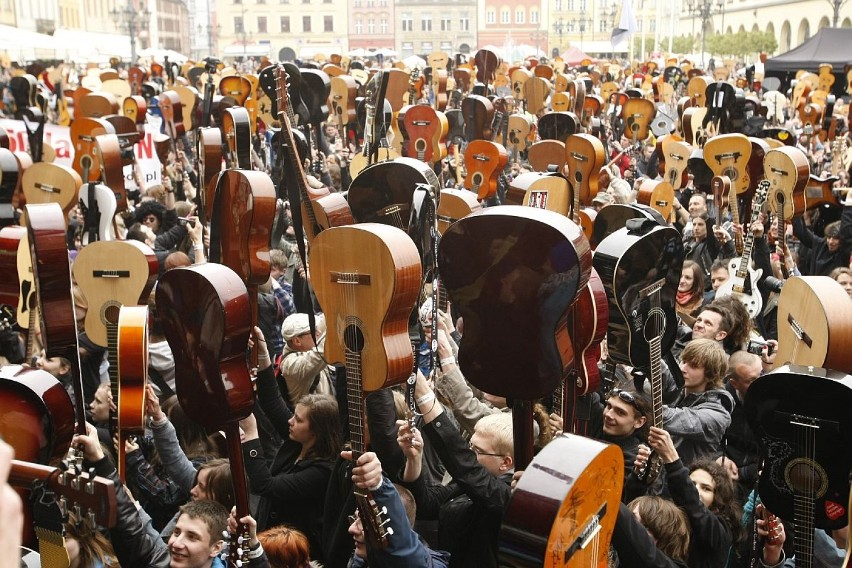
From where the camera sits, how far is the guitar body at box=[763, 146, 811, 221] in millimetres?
7434

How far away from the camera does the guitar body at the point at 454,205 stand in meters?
5.40

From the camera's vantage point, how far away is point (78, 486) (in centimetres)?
222

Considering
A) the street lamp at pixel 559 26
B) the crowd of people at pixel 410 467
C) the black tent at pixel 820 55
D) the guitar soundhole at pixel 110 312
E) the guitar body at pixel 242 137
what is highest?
the street lamp at pixel 559 26

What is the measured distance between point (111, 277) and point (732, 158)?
18.0 ft

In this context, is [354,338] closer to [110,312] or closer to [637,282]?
[637,282]

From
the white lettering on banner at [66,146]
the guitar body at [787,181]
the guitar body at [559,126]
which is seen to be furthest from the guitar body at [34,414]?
the guitar body at [559,126]

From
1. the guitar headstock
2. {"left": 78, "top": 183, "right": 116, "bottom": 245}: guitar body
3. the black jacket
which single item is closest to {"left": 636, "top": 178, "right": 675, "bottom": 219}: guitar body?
{"left": 78, "top": 183, "right": 116, "bottom": 245}: guitar body

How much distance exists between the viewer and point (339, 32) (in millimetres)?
104250

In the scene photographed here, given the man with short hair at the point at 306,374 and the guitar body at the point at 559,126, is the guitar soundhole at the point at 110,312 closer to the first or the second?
the man with short hair at the point at 306,374

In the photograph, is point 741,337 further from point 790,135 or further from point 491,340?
point 790,135

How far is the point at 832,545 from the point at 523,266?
1.53 m

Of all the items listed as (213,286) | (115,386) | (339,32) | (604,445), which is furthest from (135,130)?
(339,32)

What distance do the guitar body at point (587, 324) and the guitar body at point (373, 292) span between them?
594 millimetres

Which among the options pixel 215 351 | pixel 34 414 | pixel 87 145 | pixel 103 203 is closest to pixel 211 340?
pixel 215 351
